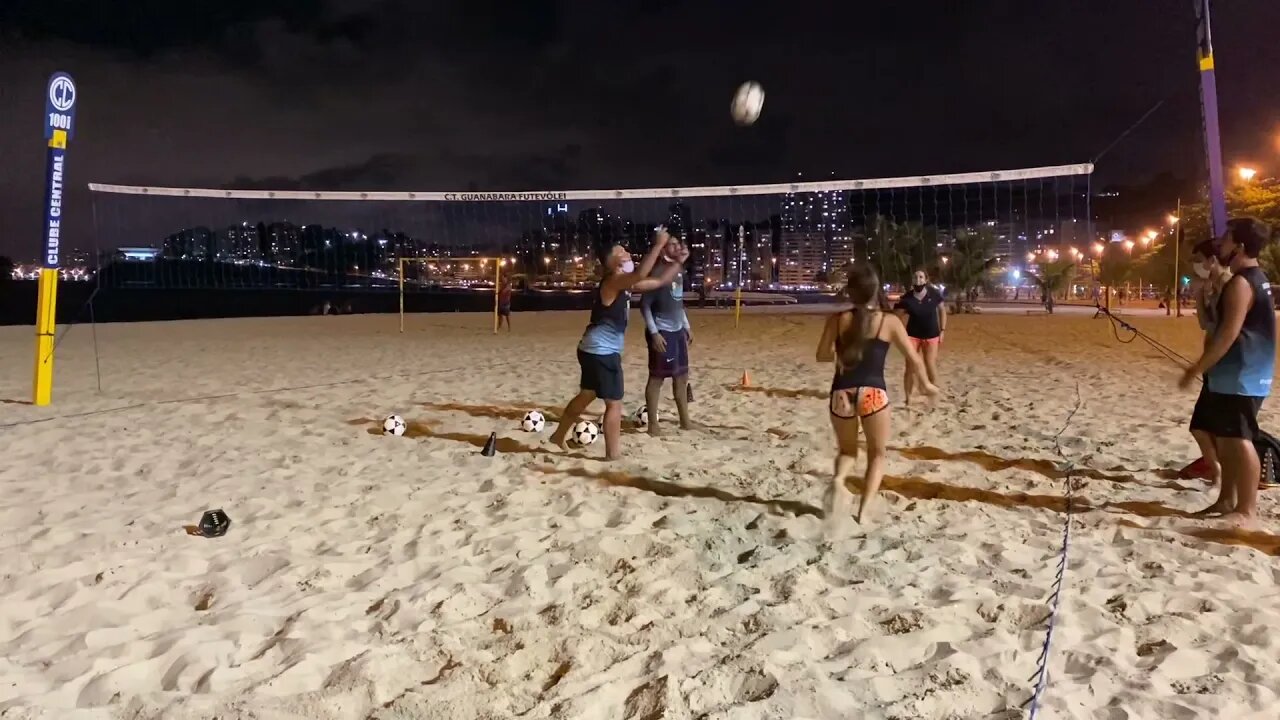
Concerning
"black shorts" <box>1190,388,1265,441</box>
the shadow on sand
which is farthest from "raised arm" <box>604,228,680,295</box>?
"black shorts" <box>1190,388,1265,441</box>

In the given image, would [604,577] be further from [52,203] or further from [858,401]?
[52,203]

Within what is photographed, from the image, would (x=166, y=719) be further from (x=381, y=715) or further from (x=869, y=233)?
(x=869, y=233)

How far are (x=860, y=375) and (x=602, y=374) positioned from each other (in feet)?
5.72

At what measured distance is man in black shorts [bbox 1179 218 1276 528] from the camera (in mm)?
3639

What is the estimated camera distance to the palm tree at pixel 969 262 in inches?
1243

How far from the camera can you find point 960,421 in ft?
22.2

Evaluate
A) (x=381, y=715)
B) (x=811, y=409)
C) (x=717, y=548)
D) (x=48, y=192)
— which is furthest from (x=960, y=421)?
(x=48, y=192)

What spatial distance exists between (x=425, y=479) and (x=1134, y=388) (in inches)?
298

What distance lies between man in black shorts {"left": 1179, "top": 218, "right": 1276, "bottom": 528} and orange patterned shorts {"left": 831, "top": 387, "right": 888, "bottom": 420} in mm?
1371

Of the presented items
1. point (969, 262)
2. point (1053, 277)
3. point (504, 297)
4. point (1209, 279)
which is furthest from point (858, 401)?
point (1053, 277)

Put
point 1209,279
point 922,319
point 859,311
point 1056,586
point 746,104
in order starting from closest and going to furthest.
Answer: point 1056,586
point 859,311
point 1209,279
point 922,319
point 746,104

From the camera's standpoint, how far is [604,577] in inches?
133

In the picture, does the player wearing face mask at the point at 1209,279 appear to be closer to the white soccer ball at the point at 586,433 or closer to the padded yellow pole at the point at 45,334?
the white soccer ball at the point at 586,433

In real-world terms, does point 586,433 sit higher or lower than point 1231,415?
lower
